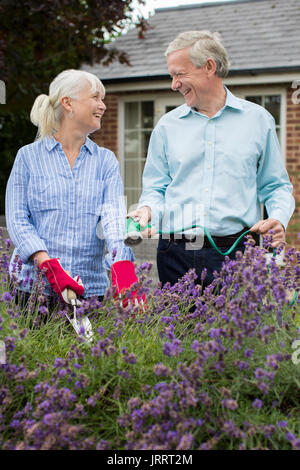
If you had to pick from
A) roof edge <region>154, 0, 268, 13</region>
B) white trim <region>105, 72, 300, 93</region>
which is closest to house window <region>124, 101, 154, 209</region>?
white trim <region>105, 72, 300, 93</region>

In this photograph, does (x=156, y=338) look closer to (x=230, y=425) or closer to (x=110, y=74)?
(x=230, y=425)

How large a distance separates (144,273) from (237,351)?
0.62 m

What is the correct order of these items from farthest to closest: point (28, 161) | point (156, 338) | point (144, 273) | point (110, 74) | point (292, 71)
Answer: point (110, 74) → point (292, 71) → point (28, 161) → point (144, 273) → point (156, 338)

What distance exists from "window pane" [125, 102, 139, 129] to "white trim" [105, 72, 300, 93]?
41cm

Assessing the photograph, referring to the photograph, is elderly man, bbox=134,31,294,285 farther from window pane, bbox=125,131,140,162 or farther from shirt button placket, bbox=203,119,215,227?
window pane, bbox=125,131,140,162

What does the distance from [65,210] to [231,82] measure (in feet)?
24.8

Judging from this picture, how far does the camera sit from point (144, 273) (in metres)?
2.70

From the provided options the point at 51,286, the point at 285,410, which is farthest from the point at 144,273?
the point at 285,410

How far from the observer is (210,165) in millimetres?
3170

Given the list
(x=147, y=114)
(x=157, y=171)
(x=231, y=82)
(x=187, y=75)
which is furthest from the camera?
(x=147, y=114)

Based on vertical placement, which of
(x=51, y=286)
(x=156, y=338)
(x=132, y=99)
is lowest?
(x=156, y=338)

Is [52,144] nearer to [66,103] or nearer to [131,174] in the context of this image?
[66,103]
